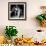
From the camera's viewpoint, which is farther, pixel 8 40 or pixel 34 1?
pixel 34 1

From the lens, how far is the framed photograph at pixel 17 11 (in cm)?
354

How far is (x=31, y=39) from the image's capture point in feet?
11.1

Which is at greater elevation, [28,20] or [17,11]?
[17,11]

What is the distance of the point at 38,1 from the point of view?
355 centimetres

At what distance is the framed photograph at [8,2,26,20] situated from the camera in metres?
3.54

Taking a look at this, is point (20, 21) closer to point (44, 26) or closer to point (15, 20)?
point (15, 20)

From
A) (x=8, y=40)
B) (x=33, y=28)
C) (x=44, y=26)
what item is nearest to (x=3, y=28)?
(x=8, y=40)

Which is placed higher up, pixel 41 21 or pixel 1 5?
pixel 1 5

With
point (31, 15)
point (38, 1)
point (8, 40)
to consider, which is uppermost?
point (38, 1)

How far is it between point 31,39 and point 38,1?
0.82 metres

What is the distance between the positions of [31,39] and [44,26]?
40cm

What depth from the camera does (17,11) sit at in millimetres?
3555

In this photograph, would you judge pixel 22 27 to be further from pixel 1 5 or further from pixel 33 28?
pixel 1 5

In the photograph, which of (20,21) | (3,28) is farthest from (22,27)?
(3,28)
